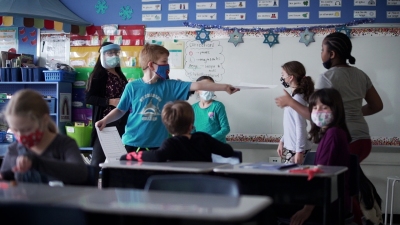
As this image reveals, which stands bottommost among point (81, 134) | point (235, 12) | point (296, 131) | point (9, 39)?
point (81, 134)

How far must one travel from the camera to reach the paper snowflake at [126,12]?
6176 millimetres

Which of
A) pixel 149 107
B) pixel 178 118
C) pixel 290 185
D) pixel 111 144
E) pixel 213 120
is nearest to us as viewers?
pixel 290 185

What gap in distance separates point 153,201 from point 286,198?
1.27 meters

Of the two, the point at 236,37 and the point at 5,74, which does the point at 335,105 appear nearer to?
the point at 236,37

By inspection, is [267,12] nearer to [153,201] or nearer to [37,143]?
[37,143]

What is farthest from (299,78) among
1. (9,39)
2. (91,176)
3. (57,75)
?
(9,39)

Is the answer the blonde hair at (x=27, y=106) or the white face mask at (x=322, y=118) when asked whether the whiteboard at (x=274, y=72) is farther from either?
the blonde hair at (x=27, y=106)

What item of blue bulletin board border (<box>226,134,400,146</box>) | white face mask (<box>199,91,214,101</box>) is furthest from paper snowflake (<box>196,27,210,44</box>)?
blue bulletin board border (<box>226,134,400,146</box>)

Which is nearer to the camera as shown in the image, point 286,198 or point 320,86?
point 286,198

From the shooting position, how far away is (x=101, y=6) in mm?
6273

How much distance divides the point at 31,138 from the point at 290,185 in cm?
127

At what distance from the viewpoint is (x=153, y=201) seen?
1.73 meters

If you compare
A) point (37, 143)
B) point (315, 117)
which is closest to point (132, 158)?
point (37, 143)

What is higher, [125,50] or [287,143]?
[125,50]
